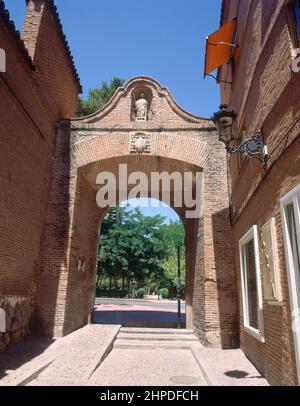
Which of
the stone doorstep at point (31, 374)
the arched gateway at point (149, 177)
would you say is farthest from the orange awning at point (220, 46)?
the stone doorstep at point (31, 374)

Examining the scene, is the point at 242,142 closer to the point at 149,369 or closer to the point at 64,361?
the point at 149,369

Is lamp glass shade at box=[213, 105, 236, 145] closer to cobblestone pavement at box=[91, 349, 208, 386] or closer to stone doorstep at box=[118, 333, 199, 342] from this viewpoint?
cobblestone pavement at box=[91, 349, 208, 386]

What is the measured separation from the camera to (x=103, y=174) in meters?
10.2

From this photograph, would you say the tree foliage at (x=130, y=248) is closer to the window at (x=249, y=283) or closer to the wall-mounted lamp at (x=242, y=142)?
the window at (x=249, y=283)

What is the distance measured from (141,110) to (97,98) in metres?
12.9

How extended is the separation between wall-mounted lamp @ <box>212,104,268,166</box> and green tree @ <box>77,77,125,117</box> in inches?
644

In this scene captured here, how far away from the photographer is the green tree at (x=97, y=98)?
822 inches

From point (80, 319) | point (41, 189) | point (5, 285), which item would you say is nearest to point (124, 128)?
point (41, 189)

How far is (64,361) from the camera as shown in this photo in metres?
5.80

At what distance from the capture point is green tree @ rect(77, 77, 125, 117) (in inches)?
822

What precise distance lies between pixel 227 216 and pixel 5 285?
579 cm

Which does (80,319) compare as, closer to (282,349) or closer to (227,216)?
(227,216)

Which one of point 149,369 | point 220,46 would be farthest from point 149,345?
point 220,46
